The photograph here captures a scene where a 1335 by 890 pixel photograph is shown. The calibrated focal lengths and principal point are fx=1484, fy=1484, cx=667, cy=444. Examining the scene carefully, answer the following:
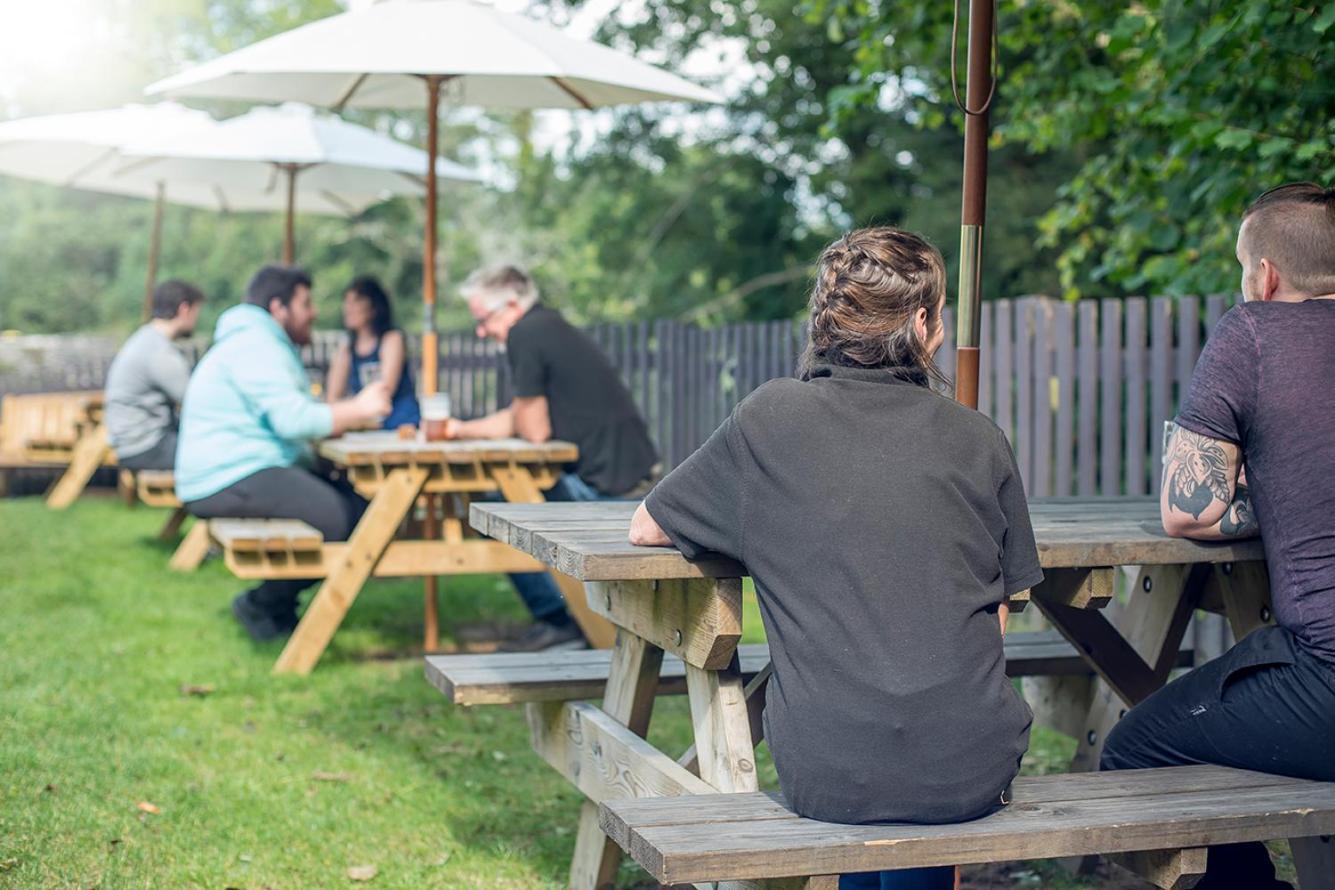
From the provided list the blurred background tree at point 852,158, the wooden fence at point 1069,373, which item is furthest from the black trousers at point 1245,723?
the wooden fence at point 1069,373

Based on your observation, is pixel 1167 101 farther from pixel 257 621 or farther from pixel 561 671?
pixel 257 621

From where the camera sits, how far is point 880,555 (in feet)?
8.19

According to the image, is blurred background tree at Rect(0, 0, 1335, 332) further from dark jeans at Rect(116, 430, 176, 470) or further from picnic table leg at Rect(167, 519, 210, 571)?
picnic table leg at Rect(167, 519, 210, 571)

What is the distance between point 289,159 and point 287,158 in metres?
0.03

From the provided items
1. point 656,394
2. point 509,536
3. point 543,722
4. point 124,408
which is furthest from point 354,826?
point 656,394

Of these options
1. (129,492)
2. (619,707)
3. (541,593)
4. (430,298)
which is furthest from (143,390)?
(619,707)

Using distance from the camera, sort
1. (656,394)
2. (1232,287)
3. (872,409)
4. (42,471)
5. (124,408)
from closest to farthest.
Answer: (872,409) < (1232,287) < (124,408) < (656,394) < (42,471)

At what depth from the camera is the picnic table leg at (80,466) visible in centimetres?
1182

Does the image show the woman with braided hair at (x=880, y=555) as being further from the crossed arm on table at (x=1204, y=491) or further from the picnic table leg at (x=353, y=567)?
the picnic table leg at (x=353, y=567)

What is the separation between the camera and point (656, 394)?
1109 centimetres

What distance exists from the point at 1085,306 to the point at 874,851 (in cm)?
473

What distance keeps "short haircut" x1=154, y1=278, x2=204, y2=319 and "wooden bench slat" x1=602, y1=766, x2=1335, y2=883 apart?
22.7ft

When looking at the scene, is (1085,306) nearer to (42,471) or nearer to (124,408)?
(124,408)

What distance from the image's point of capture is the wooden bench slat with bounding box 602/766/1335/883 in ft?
7.82
